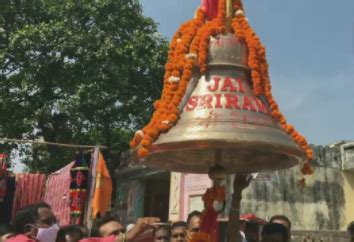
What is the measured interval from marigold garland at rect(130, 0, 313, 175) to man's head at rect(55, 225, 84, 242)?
2.18m

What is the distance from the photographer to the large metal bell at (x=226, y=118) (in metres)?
2.91

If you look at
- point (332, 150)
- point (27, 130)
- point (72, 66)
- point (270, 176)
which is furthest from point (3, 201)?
point (332, 150)

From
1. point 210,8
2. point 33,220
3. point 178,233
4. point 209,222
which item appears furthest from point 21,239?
point 210,8

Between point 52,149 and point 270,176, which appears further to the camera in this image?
point 52,149

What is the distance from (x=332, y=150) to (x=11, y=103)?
9098mm

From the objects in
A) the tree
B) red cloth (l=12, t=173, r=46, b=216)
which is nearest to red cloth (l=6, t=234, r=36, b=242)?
red cloth (l=12, t=173, r=46, b=216)

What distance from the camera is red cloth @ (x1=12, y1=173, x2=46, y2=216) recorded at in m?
10.6

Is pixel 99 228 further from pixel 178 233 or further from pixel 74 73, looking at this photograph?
pixel 74 73

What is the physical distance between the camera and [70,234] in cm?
512

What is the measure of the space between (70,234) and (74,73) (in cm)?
978

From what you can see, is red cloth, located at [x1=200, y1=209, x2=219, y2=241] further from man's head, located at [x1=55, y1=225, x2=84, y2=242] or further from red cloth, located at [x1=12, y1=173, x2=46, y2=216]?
red cloth, located at [x1=12, y1=173, x2=46, y2=216]

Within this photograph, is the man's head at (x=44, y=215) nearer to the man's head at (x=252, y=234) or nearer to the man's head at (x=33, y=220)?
the man's head at (x=33, y=220)

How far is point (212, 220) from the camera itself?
3.26 m

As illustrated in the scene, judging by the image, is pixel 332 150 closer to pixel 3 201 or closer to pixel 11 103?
pixel 3 201
